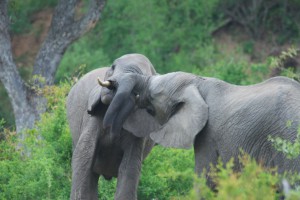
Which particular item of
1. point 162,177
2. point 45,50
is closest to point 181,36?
point 45,50

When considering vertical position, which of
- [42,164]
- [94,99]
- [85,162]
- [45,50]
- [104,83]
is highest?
[104,83]

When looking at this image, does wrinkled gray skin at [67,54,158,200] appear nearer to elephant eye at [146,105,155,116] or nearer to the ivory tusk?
elephant eye at [146,105,155,116]

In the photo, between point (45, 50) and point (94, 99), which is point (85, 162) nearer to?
point (94, 99)

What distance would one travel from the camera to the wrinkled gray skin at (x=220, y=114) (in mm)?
9773

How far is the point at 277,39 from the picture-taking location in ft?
84.0

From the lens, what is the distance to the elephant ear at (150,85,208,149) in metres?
10.2

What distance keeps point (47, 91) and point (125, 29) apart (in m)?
10.8

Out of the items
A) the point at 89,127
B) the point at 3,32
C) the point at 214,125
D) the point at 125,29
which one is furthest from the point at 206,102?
the point at 125,29

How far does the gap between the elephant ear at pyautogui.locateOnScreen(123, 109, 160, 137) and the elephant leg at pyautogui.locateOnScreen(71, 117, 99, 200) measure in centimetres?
37

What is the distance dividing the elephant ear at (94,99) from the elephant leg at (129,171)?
0.44 metres

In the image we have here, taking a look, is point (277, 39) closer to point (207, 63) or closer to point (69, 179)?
point (207, 63)

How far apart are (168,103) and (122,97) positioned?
1.28 feet

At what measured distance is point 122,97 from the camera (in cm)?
1062

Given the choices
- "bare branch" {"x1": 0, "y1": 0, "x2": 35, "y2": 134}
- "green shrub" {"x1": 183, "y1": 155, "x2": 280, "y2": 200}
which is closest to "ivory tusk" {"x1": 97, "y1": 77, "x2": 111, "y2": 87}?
"green shrub" {"x1": 183, "y1": 155, "x2": 280, "y2": 200}
